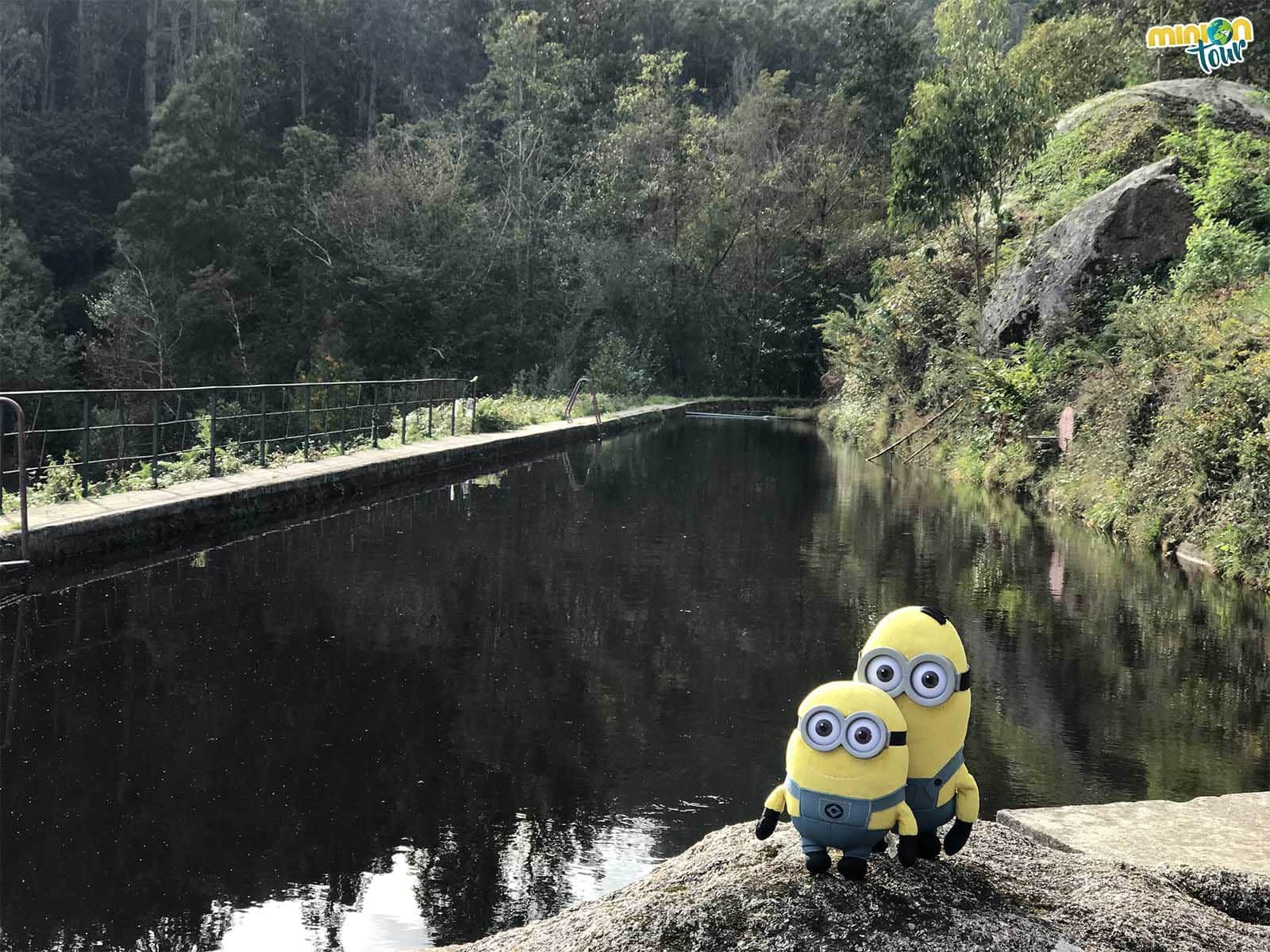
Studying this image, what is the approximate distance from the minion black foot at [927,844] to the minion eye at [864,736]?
1.21ft

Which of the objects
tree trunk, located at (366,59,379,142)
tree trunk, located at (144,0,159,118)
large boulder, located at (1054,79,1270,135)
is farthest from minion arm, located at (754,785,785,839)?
tree trunk, located at (366,59,379,142)

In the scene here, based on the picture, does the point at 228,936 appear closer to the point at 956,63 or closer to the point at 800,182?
the point at 956,63

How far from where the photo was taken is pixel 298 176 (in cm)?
5369

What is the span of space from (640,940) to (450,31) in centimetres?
7687

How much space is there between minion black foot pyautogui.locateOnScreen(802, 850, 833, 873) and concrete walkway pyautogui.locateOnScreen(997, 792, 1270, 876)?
46.3 inches

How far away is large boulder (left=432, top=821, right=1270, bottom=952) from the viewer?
3.08 meters

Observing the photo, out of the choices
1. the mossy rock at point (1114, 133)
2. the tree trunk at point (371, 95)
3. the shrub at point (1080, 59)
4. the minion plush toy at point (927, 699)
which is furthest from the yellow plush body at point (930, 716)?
the tree trunk at point (371, 95)

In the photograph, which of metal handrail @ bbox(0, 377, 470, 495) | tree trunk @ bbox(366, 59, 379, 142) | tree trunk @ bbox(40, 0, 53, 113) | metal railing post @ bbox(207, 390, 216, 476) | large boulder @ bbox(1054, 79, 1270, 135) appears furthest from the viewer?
tree trunk @ bbox(366, 59, 379, 142)

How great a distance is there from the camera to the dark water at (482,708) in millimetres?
4930

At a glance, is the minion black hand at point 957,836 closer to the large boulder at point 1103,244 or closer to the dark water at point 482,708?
the dark water at point 482,708

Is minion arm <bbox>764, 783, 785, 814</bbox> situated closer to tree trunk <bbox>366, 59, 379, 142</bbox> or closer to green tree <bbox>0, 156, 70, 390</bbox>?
green tree <bbox>0, 156, 70, 390</bbox>

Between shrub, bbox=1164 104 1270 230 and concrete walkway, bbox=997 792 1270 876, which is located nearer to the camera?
concrete walkway, bbox=997 792 1270 876

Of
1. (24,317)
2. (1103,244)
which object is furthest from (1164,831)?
(24,317)

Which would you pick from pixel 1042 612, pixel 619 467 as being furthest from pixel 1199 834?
pixel 619 467
